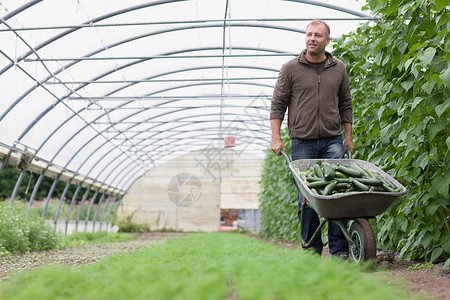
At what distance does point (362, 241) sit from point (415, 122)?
99 centimetres

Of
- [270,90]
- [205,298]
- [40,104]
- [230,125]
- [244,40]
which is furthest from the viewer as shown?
[230,125]

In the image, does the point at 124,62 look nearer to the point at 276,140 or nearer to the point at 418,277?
the point at 276,140

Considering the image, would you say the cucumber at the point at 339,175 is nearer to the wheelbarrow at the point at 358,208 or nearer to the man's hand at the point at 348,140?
the wheelbarrow at the point at 358,208

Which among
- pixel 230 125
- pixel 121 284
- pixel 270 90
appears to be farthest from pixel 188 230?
pixel 121 284

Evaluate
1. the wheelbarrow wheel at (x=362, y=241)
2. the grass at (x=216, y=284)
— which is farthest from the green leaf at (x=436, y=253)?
the grass at (x=216, y=284)

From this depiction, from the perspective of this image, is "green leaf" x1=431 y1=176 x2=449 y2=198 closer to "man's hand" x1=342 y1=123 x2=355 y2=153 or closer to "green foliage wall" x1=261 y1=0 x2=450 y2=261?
"green foliage wall" x1=261 y1=0 x2=450 y2=261

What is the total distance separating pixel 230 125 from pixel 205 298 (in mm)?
18670

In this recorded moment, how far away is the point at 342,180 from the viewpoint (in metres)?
3.52

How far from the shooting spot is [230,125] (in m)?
20.3

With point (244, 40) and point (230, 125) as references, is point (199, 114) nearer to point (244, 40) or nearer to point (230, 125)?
point (230, 125)

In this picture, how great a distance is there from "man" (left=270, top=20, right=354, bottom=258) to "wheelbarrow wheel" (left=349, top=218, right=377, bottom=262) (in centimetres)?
41
